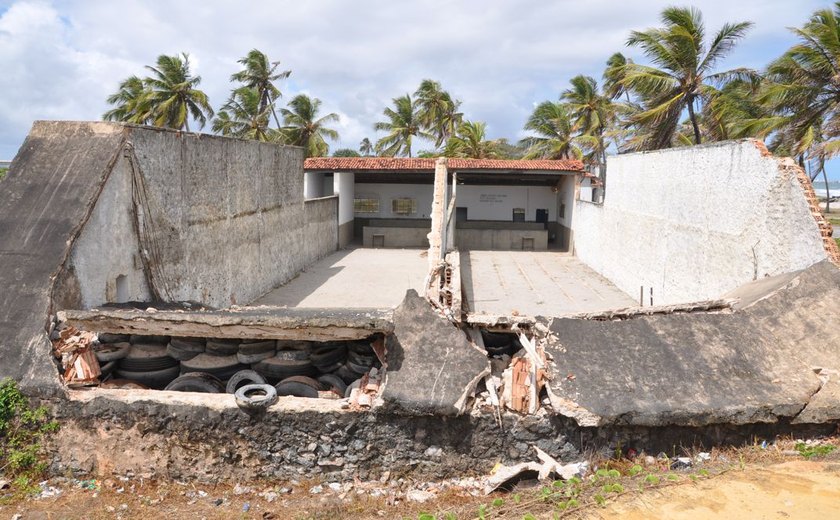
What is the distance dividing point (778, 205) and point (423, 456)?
605cm

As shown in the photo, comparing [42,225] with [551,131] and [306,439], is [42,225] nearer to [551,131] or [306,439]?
[306,439]

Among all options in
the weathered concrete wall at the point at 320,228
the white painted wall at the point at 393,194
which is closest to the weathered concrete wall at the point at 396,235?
the weathered concrete wall at the point at 320,228

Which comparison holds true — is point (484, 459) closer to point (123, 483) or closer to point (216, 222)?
→ point (123, 483)

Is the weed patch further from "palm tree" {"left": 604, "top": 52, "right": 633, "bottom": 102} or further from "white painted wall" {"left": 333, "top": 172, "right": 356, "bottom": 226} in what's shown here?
"palm tree" {"left": 604, "top": 52, "right": 633, "bottom": 102}

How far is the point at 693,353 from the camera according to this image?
20.5 feet

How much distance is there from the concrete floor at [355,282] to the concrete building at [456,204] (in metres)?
2.59

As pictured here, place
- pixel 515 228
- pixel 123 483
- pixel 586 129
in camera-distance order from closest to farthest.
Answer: pixel 123 483 → pixel 515 228 → pixel 586 129

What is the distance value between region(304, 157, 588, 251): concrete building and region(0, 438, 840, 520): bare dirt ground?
1855 centimetres

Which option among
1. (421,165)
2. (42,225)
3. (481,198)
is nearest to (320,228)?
(421,165)

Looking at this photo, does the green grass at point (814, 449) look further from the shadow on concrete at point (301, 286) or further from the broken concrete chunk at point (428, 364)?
the shadow on concrete at point (301, 286)

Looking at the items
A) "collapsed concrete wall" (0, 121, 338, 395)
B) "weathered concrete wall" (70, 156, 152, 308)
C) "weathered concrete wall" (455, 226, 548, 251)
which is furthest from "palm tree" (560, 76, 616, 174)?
"weathered concrete wall" (70, 156, 152, 308)

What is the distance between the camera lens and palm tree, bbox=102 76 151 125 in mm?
32031

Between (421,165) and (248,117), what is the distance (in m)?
17.5

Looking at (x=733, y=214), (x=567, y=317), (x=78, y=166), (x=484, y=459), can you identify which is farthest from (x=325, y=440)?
(x=733, y=214)
